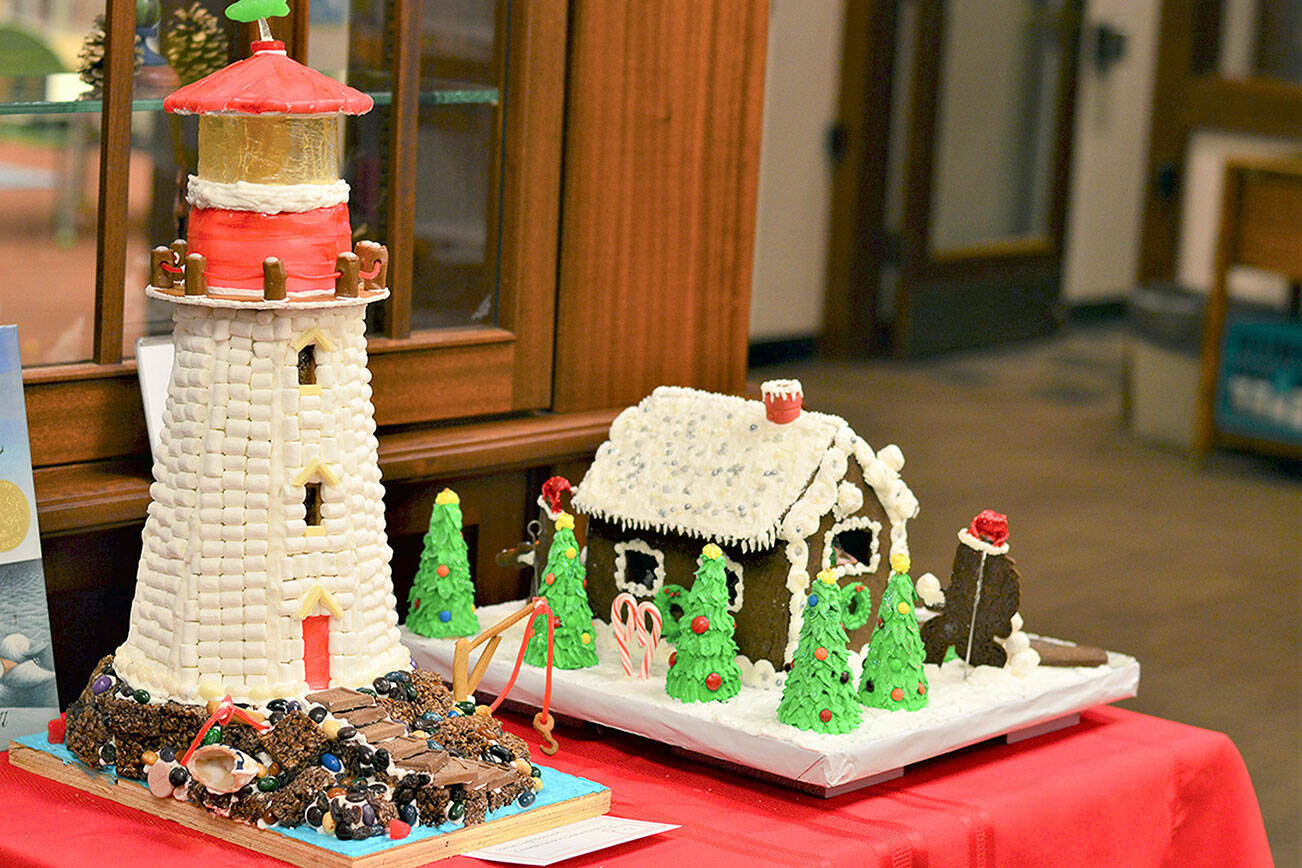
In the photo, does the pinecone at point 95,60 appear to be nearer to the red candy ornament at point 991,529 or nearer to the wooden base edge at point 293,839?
the wooden base edge at point 293,839

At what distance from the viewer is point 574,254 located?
2.03 m

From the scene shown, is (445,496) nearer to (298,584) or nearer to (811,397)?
(298,584)

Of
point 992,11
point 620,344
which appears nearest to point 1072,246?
point 992,11

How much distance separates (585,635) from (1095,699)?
53 centimetres

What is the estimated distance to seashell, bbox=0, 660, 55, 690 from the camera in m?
1.60

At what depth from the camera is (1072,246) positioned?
823cm

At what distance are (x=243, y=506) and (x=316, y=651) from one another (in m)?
0.15

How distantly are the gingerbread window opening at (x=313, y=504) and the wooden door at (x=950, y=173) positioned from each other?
18.8ft

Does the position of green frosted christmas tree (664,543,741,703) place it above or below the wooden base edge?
above

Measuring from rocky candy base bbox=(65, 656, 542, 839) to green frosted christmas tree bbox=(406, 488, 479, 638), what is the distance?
30 cm

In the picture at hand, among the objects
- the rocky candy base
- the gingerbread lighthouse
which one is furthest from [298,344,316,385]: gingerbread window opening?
the rocky candy base

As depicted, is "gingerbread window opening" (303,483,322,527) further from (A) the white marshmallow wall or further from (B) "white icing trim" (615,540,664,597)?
(B) "white icing trim" (615,540,664,597)

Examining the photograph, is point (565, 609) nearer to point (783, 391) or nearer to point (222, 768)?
point (783, 391)

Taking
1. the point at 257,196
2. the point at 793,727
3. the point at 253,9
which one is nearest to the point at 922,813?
the point at 793,727
